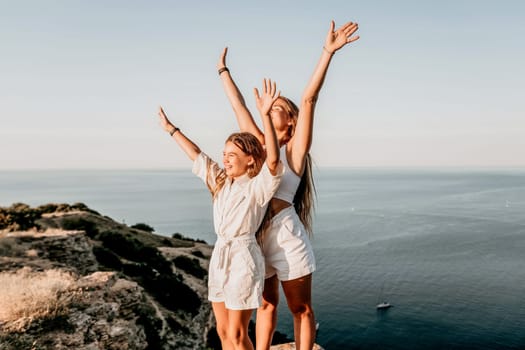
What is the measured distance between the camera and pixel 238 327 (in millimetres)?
3404

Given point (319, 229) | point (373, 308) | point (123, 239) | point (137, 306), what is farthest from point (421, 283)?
point (137, 306)

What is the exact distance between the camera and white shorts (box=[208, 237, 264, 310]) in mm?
3250

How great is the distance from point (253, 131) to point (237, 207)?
0.93 meters

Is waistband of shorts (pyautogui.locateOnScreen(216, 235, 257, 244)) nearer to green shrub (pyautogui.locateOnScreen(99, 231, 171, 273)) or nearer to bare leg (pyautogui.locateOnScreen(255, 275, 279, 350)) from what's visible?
bare leg (pyautogui.locateOnScreen(255, 275, 279, 350))

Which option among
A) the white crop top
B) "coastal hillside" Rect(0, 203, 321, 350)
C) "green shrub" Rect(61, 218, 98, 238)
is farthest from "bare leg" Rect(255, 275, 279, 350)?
"green shrub" Rect(61, 218, 98, 238)

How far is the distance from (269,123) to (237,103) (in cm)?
115

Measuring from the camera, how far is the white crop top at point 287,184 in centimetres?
342

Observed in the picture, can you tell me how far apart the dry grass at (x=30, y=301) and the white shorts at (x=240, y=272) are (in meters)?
7.15

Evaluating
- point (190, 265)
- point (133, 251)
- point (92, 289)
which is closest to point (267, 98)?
point (92, 289)

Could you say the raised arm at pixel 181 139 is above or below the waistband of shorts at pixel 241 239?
above

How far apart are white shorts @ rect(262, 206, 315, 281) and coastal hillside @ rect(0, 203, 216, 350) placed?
6.83 meters

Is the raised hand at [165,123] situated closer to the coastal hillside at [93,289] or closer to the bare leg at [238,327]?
the bare leg at [238,327]

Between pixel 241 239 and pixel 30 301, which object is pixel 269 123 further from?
pixel 30 301

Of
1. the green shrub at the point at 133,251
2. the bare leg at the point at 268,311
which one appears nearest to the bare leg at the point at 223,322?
Answer: the bare leg at the point at 268,311
